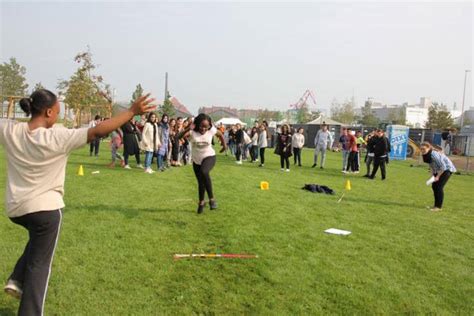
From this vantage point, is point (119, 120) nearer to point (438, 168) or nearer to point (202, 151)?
point (202, 151)

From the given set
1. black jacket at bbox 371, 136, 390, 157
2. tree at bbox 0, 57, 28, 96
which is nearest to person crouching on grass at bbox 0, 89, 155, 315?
black jacket at bbox 371, 136, 390, 157

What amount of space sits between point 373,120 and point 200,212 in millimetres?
74494

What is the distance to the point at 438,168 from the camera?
10273mm

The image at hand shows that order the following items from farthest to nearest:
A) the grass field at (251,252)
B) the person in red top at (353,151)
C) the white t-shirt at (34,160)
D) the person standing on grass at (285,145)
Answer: the person in red top at (353,151), the person standing on grass at (285,145), the grass field at (251,252), the white t-shirt at (34,160)

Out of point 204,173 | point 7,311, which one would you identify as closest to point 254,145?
point 204,173

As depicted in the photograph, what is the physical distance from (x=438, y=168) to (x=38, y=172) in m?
9.54

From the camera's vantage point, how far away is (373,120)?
254 ft

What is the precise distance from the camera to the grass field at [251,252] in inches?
174

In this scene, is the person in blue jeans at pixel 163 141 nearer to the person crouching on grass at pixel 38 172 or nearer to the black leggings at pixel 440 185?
the black leggings at pixel 440 185

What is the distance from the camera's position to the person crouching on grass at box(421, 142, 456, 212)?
10.2 metres

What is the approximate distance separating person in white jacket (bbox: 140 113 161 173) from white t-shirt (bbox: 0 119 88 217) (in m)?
11.0

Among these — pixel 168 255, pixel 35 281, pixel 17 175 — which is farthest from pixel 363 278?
pixel 17 175

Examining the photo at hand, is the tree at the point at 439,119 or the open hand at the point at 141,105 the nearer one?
the open hand at the point at 141,105

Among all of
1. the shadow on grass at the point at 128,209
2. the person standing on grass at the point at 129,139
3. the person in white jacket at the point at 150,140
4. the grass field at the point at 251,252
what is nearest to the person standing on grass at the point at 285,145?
the person in white jacket at the point at 150,140
